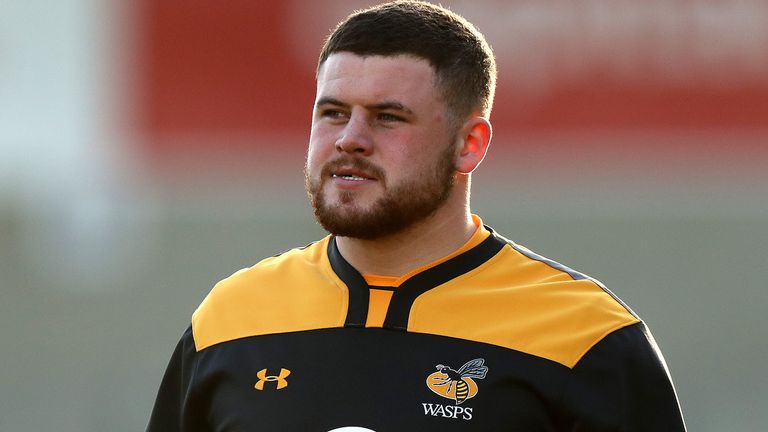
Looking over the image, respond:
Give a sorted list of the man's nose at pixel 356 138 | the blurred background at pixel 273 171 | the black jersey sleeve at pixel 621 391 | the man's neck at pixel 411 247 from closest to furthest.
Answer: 1. the black jersey sleeve at pixel 621 391
2. the man's nose at pixel 356 138
3. the man's neck at pixel 411 247
4. the blurred background at pixel 273 171

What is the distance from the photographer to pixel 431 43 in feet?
9.78

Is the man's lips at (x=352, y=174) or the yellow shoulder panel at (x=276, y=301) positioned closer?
the man's lips at (x=352, y=174)

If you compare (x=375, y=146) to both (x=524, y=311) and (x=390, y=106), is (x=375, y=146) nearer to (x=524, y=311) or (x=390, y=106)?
(x=390, y=106)

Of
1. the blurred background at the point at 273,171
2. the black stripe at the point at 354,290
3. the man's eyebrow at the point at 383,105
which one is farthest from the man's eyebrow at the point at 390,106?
the blurred background at the point at 273,171

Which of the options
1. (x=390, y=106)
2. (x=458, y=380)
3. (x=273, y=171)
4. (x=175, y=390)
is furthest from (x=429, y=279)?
(x=273, y=171)

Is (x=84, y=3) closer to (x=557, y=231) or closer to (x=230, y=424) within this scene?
(x=557, y=231)

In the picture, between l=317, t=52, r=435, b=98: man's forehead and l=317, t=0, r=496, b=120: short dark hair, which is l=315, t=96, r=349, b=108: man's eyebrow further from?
l=317, t=0, r=496, b=120: short dark hair

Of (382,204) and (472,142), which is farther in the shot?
(472,142)

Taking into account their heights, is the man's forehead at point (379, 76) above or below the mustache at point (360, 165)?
above

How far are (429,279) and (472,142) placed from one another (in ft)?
1.07

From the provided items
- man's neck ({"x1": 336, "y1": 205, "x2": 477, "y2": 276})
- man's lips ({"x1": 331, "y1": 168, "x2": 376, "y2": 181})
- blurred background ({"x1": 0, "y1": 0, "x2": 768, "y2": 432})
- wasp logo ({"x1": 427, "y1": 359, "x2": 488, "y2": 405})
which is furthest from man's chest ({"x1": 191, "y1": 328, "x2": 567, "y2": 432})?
blurred background ({"x1": 0, "y1": 0, "x2": 768, "y2": 432})

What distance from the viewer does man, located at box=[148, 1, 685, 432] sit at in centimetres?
279

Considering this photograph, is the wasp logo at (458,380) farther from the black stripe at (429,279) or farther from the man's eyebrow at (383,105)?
the man's eyebrow at (383,105)

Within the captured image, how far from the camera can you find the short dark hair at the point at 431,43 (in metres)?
2.96
